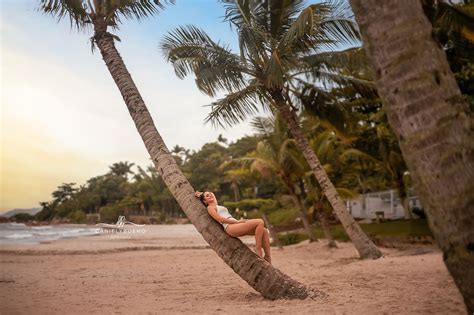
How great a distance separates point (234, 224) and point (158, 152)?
1461 mm

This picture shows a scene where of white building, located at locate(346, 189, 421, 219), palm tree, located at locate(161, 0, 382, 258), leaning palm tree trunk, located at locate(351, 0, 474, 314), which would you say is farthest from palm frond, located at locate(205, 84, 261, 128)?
white building, located at locate(346, 189, 421, 219)

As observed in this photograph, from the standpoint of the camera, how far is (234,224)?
16.6 feet

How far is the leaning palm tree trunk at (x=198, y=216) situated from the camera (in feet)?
16.1

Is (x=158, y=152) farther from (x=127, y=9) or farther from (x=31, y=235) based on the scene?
(x=31, y=235)

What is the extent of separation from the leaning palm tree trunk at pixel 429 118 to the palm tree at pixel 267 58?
633cm

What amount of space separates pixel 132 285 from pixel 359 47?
7.94 metres

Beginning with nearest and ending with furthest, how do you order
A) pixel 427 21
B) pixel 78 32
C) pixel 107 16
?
pixel 427 21
pixel 107 16
pixel 78 32

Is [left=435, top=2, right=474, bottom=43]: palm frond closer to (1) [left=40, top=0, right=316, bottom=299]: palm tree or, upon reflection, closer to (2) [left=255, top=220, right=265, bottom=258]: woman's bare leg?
(1) [left=40, top=0, right=316, bottom=299]: palm tree

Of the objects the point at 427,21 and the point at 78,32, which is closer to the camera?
the point at 427,21

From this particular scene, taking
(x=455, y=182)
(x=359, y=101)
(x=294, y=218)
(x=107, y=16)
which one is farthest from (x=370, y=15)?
(x=294, y=218)

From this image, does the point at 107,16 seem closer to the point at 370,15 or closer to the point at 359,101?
the point at 370,15

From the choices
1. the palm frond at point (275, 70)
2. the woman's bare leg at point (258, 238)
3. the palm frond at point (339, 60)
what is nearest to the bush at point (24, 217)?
the palm frond at point (339, 60)

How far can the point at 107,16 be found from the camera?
6.41 m

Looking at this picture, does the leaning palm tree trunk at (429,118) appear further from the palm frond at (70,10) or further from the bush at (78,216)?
the bush at (78,216)
